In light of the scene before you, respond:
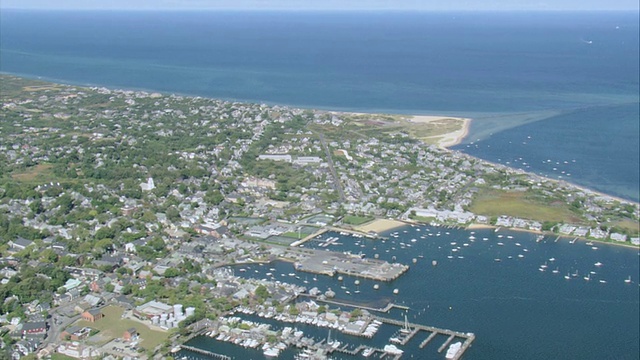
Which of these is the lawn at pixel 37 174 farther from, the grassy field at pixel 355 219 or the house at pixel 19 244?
the grassy field at pixel 355 219

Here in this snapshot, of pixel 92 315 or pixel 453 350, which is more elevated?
pixel 92 315

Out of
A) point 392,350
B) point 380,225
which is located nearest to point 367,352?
point 392,350

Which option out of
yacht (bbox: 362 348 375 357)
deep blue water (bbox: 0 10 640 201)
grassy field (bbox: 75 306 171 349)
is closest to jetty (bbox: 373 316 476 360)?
yacht (bbox: 362 348 375 357)

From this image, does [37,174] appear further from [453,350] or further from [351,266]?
[453,350]

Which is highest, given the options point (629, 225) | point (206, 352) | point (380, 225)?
point (206, 352)

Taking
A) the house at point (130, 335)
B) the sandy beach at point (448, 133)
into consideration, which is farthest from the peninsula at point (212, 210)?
the sandy beach at point (448, 133)

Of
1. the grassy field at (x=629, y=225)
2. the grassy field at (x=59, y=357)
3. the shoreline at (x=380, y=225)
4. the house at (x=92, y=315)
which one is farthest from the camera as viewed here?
the grassy field at (x=629, y=225)

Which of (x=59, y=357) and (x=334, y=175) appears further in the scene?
(x=334, y=175)
